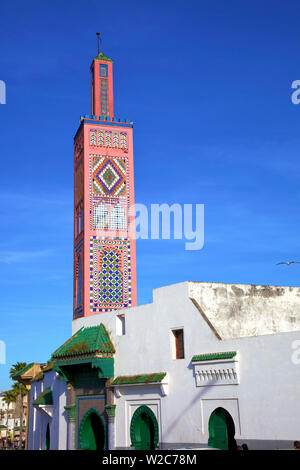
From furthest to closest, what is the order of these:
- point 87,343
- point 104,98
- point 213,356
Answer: point 104,98
point 87,343
point 213,356

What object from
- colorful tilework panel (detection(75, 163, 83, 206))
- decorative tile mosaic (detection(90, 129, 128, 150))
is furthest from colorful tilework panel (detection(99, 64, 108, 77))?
colorful tilework panel (detection(75, 163, 83, 206))

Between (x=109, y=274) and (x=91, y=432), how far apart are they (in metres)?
6.41

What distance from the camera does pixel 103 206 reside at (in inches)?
936

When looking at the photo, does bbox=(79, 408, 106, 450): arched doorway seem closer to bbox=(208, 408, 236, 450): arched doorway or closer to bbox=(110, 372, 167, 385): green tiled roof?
bbox=(110, 372, 167, 385): green tiled roof

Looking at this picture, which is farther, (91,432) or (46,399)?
(46,399)

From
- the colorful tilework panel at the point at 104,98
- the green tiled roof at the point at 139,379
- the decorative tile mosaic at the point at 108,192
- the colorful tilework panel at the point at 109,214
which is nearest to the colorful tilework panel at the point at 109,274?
the colorful tilework panel at the point at 109,214

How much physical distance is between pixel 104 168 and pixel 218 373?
12241 millimetres

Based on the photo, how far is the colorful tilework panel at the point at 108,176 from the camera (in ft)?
78.8

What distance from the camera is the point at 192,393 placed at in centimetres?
1560

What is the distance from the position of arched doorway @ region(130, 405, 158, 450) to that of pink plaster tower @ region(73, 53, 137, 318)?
579 centimetres

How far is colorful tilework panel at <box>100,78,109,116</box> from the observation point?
2525cm

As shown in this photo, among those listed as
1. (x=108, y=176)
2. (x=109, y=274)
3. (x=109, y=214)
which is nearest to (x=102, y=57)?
(x=108, y=176)

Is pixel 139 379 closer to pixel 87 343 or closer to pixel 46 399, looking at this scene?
pixel 87 343
